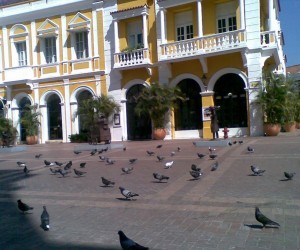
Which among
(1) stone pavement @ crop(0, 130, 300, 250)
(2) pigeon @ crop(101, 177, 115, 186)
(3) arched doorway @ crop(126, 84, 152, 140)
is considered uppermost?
(3) arched doorway @ crop(126, 84, 152, 140)

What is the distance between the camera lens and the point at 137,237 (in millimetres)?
5152

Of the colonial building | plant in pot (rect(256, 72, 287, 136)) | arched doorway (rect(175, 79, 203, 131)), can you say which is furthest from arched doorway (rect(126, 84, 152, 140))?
plant in pot (rect(256, 72, 287, 136))

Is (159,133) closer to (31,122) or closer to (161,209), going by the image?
(31,122)

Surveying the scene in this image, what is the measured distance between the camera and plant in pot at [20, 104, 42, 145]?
1050 inches

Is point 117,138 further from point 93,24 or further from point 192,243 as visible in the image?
point 192,243

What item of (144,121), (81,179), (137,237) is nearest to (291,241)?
(137,237)

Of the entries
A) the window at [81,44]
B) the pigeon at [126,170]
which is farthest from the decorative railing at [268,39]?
the pigeon at [126,170]

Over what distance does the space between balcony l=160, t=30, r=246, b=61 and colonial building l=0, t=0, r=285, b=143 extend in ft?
0.19

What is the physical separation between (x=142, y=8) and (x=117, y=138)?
8609 mm

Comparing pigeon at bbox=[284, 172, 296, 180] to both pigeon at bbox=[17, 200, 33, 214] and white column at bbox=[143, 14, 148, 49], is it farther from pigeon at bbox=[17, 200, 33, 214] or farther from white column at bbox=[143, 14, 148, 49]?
white column at bbox=[143, 14, 148, 49]

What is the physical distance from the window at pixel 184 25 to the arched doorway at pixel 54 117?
1019cm

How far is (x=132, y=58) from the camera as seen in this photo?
78.3 feet

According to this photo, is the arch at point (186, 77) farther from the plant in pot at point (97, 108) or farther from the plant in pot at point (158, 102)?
the plant in pot at point (97, 108)

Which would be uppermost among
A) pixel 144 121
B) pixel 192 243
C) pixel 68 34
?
pixel 68 34
